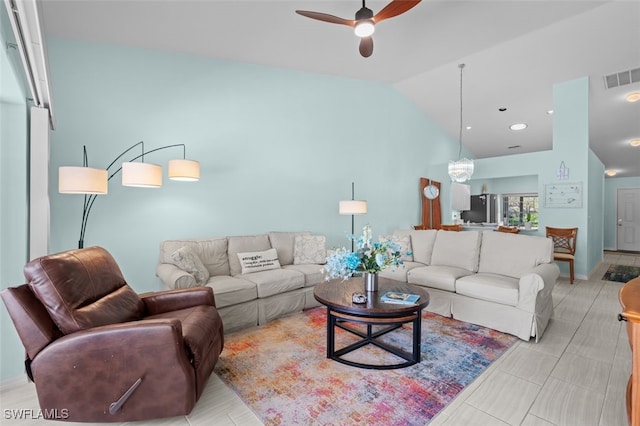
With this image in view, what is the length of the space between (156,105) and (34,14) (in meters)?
2.22

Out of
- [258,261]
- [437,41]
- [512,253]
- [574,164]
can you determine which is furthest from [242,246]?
[574,164]

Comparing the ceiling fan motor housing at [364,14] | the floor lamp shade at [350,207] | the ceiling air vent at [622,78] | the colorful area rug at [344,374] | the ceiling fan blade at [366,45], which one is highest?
the ceiling air vent at [622,78]

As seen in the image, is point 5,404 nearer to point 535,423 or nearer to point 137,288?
point 137,288

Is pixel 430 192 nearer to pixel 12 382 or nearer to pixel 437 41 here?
pixel 437 41

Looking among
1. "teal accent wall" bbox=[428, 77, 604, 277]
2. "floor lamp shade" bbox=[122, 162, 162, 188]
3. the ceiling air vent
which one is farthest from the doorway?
"floor lamp shade" bbox=[122, 162, 162, 188]

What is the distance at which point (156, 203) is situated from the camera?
3.48 meters

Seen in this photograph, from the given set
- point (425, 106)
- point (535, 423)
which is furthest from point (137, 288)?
point (425, 106)

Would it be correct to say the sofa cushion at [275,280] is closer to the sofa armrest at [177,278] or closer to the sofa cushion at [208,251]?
the sofa cushion at [208,251]

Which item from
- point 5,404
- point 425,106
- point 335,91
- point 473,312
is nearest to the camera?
point 5,404

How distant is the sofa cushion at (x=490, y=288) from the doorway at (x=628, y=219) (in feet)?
27.3

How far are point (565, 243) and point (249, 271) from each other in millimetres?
5342

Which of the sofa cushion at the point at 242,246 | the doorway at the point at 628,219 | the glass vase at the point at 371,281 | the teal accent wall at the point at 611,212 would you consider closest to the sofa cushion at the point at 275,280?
the sofa cushion at the point at 242,246

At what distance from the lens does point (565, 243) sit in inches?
203

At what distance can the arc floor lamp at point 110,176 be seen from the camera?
7.54 ft
